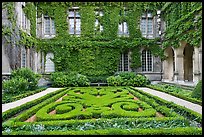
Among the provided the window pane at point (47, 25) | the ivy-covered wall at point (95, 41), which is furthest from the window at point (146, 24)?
the window pane at point (47, 25)

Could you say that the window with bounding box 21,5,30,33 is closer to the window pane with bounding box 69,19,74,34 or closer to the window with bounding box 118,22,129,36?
the window pane with bounding box 69,19,74,34

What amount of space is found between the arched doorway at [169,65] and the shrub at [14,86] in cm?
1361

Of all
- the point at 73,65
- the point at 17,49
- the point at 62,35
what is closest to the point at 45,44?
the point at 62,35

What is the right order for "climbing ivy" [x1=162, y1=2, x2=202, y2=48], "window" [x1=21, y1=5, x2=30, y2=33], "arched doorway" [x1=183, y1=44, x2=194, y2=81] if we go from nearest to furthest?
"climbing ivy" [x1=162, y1=2, x2=202, y2=48] → "window" [x1=21, y1=5, x2=30, y2=33] → "arched doorway" [x1=183, y1=44, x2=194, y2=81]

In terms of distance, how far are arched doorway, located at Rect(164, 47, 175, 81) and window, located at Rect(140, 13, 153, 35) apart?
277 centimetres

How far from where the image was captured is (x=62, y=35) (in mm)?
20688

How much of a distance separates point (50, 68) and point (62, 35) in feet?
11.6

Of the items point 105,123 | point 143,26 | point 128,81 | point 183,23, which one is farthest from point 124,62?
point 105,123

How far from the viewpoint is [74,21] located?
21.2m

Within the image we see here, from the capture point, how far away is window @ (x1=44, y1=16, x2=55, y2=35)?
2098cm

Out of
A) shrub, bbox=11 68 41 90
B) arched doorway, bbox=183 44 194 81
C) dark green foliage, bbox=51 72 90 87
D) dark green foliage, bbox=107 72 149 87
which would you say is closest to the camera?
shrub, bbox=11 68 41 90

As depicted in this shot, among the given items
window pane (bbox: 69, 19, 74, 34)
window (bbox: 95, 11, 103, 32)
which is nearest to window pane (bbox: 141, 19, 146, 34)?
window (bbox: 95, 11, 103, 32)

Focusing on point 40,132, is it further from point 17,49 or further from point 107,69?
point 107,69

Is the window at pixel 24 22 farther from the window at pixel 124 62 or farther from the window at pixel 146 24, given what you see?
the window at pixel 146 24
